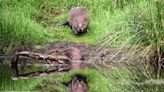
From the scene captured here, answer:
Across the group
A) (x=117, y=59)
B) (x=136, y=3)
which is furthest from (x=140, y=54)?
(x=136, y=3)

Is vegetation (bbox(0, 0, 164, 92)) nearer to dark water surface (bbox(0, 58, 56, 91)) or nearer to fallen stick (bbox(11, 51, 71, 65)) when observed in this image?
dark water surface (bbox(0, 58, 56, 91))

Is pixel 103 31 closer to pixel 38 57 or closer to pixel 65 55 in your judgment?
pixel 65 55

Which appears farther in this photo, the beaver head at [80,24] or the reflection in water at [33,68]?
the beaver head at [80,24]

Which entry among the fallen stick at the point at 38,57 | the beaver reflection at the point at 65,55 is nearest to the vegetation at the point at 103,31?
the beaver reflection at the point at 65,55

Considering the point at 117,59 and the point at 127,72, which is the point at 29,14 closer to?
the point at 117,59

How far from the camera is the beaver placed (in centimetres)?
1404

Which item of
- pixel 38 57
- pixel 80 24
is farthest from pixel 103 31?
pixel 38 57

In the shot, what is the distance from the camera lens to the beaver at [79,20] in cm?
1404

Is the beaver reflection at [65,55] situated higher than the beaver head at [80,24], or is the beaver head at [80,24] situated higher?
the beaver head at [80,24]

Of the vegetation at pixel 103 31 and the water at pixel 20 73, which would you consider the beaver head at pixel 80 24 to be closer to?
the vegetation at pixel 103 31

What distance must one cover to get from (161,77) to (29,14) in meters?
5.21

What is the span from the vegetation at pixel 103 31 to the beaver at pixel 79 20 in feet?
0.57

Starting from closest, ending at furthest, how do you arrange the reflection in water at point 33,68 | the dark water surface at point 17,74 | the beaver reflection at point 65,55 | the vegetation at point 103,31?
the dark water surface at point 17,74
the vegetation at point 103,31
the reflection in water at point 33,68
the beaver reflection at point 65,55

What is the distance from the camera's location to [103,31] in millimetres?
13625
